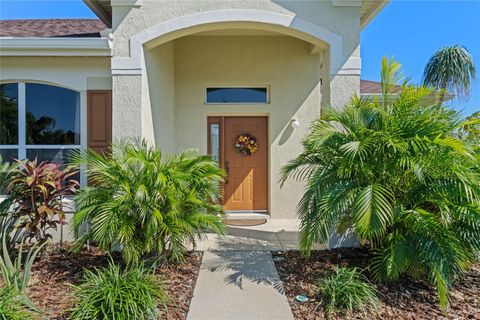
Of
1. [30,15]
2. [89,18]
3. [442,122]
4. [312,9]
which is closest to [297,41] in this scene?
[312,9]

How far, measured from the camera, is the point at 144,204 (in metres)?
3.97

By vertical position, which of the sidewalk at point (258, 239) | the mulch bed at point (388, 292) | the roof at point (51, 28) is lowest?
the mulch bed at point (388, 292)

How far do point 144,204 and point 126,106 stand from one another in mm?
2028

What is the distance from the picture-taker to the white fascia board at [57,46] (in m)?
5.29

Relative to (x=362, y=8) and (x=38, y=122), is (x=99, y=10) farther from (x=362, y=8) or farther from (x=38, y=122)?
(x=362, y=8)

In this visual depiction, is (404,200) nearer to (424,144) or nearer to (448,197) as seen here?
(448,197)

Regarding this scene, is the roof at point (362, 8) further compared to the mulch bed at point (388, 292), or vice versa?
the roof at point (362, 8)

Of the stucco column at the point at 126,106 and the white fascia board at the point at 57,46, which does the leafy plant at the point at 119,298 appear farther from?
the white fascia board at the point at 57,46

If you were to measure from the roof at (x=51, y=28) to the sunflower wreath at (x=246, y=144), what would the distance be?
3797 mm

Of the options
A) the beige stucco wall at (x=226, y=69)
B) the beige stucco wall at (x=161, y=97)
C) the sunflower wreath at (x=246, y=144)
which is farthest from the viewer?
the sunflower wreath at (x=246, y=144)

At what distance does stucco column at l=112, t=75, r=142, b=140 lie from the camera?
5219 mm

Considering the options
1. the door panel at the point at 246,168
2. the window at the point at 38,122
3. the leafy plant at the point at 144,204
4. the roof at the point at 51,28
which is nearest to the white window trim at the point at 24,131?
the window at the point at 38,122

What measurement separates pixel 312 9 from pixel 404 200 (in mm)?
3323

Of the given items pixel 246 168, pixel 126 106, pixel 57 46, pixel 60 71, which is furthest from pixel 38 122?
pixel 246 168
